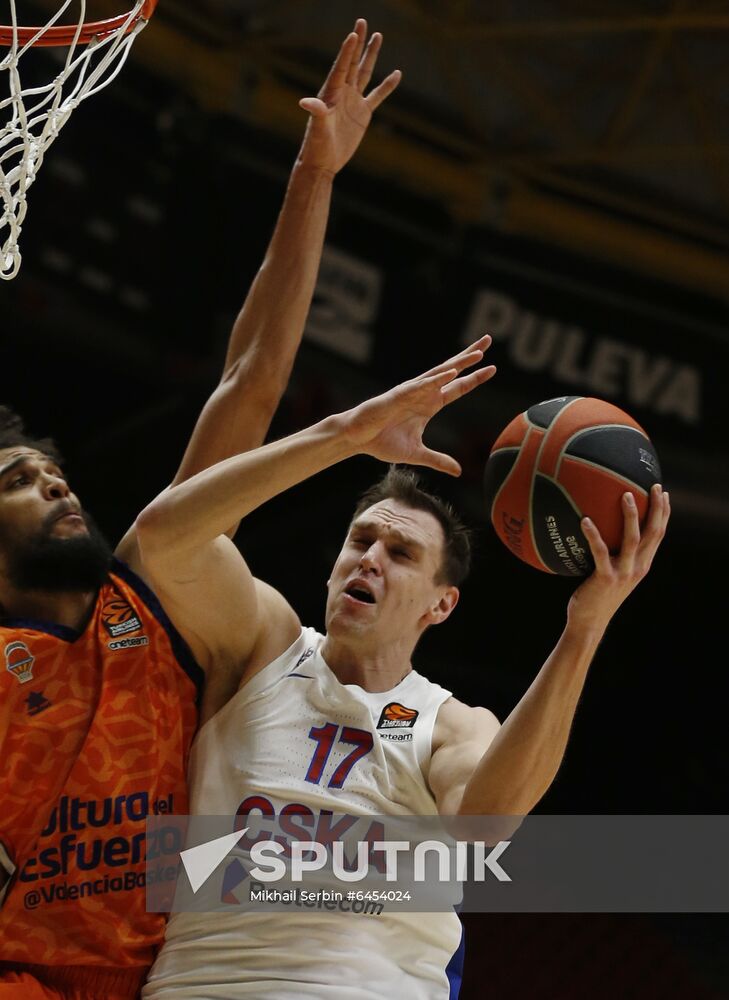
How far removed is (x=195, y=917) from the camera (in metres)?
2.67

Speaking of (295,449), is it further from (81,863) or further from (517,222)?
(517,222)

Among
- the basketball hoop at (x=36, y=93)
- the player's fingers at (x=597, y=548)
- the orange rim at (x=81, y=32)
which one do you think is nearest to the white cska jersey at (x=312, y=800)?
the player's fingers at (x=597, y=548)

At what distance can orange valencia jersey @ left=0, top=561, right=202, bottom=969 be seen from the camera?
2.73 meters

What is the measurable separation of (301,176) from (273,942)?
6.52 ft

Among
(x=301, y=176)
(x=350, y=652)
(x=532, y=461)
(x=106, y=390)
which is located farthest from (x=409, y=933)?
(x=106, y=390)

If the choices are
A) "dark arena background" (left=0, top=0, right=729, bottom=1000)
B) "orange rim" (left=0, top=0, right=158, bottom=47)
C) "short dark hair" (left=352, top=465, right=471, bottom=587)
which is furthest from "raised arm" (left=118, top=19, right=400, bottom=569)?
"dark arena background" (left=0, top=0, right=729, bottom=1000)

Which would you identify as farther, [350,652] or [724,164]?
[724,164]

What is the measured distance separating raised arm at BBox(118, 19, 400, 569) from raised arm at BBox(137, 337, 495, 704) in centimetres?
36

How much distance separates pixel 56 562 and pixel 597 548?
4.34ft

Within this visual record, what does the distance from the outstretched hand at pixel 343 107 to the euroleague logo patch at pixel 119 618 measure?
1.31 m

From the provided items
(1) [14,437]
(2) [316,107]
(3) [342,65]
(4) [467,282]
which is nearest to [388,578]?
(1) [14,437]

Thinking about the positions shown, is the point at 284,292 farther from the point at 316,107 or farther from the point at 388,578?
the point at 388,578

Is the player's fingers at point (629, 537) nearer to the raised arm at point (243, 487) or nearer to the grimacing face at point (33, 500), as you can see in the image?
the raised arm at point (243, 487)

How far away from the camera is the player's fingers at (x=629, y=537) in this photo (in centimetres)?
239
